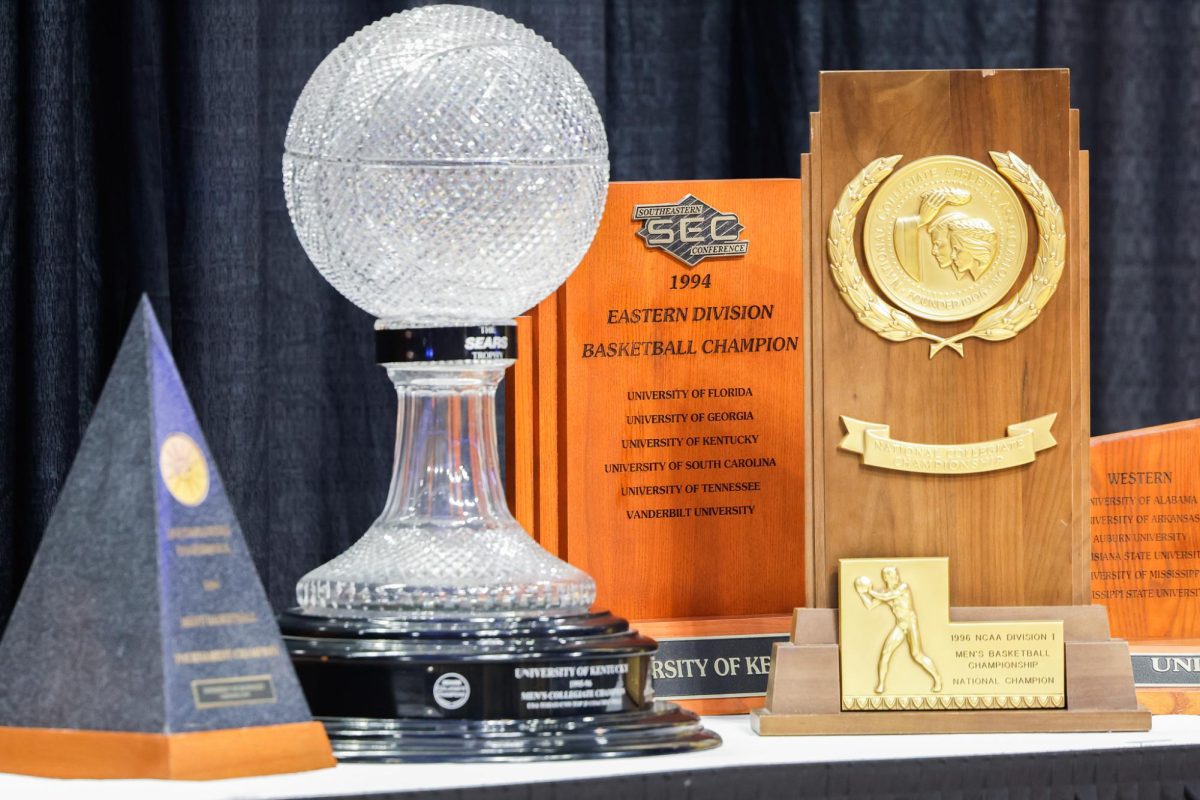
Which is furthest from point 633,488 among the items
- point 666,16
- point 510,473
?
point 666,16

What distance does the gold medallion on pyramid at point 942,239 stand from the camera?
4.26ft

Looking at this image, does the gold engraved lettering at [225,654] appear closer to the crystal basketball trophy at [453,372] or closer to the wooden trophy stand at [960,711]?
the crystal basketball trophy at [453,372]

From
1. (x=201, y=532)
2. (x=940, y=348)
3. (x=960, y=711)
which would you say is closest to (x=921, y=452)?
(x=940, y=348)

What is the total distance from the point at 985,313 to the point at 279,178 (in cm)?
73

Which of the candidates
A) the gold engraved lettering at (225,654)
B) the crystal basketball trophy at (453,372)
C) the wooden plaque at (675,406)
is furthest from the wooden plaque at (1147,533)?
the gold engraved lettering at (225,654)

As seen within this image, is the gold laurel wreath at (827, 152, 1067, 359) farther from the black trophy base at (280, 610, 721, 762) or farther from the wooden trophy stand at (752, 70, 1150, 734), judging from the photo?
the black trophy base at (280, 610, 721, 762)

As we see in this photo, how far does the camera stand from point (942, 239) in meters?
1.30

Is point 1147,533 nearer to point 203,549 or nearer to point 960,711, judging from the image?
point 960,711

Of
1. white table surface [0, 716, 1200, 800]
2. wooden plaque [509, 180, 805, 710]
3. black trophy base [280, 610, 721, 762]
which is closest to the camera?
white table surface [0, 716, 1200, 800]

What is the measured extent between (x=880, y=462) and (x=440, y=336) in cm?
32

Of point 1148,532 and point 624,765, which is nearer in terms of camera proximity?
point 624,765

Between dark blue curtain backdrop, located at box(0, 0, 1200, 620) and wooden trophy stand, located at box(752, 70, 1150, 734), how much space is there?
560mm

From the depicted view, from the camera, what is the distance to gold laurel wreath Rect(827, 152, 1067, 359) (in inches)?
51.4

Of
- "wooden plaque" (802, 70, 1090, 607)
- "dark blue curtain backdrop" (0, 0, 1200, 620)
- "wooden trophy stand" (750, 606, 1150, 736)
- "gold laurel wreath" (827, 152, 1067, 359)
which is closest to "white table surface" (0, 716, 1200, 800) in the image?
"wooden trophy stand" (750, 606, 1150, 736)
